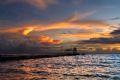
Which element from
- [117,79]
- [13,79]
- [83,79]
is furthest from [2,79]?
[117,79]

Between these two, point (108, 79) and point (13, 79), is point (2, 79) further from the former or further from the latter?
point (108, 79)

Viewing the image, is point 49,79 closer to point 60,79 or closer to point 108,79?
point 60,79

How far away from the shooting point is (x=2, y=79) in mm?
32000

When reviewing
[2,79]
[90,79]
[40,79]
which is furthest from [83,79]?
[2,79]

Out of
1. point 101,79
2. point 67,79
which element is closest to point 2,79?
point 67,79

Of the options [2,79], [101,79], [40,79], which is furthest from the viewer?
[101,79]

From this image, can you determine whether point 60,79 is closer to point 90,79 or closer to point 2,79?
point 90,79

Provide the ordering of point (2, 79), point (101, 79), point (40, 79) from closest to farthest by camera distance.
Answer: point (2, 79), point (40, 79), point (101, 79)

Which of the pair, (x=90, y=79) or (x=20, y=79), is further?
(x=90, y=79)

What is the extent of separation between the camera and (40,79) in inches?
1353

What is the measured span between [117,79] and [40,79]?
39.7 ft

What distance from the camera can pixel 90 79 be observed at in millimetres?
36125

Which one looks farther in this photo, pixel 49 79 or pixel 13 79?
pixel 49 79

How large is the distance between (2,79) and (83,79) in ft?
39.1
